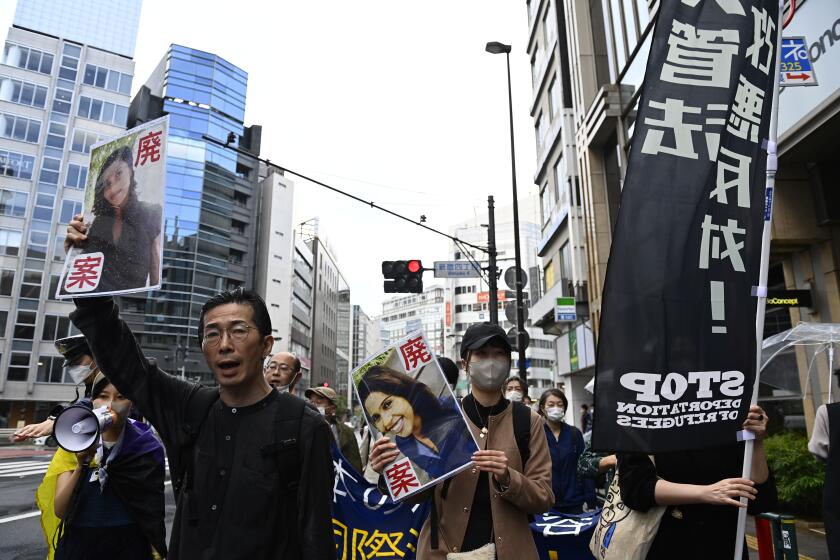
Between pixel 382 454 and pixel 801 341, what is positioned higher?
pixel 801 341

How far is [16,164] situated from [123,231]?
57633 mm

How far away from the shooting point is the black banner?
217 cm

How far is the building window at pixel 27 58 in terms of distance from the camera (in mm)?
49531

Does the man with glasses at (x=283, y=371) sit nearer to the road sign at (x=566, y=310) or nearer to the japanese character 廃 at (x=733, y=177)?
the japanese character 廃 at (x=733, y=177)

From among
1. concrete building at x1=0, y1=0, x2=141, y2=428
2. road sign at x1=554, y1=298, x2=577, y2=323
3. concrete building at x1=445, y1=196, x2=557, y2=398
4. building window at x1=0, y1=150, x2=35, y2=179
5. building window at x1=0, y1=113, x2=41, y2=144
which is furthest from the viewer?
concrete building at x1=445, y1=196, x2=557, y2=398

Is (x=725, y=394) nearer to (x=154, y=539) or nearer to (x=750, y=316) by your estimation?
(x=750, y=316)

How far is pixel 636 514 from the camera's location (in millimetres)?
2438

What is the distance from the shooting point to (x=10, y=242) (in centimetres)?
4703

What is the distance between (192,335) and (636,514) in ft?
194

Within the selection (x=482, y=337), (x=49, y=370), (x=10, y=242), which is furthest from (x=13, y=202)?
(x=482, y=337)

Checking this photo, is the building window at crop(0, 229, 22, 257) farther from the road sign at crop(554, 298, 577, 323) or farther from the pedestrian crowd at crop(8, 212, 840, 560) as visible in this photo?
the pedestrian crowd at crop(8, 212, 840, 560)

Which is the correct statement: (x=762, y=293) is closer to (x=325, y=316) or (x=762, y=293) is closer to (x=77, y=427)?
(x=77, y=427)

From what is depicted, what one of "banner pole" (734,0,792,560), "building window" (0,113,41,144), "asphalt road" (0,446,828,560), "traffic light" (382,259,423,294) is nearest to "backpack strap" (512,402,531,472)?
"banner pole" (734,0,792,560)

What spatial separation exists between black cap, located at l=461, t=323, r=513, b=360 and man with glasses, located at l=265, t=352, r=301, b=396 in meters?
2.89
